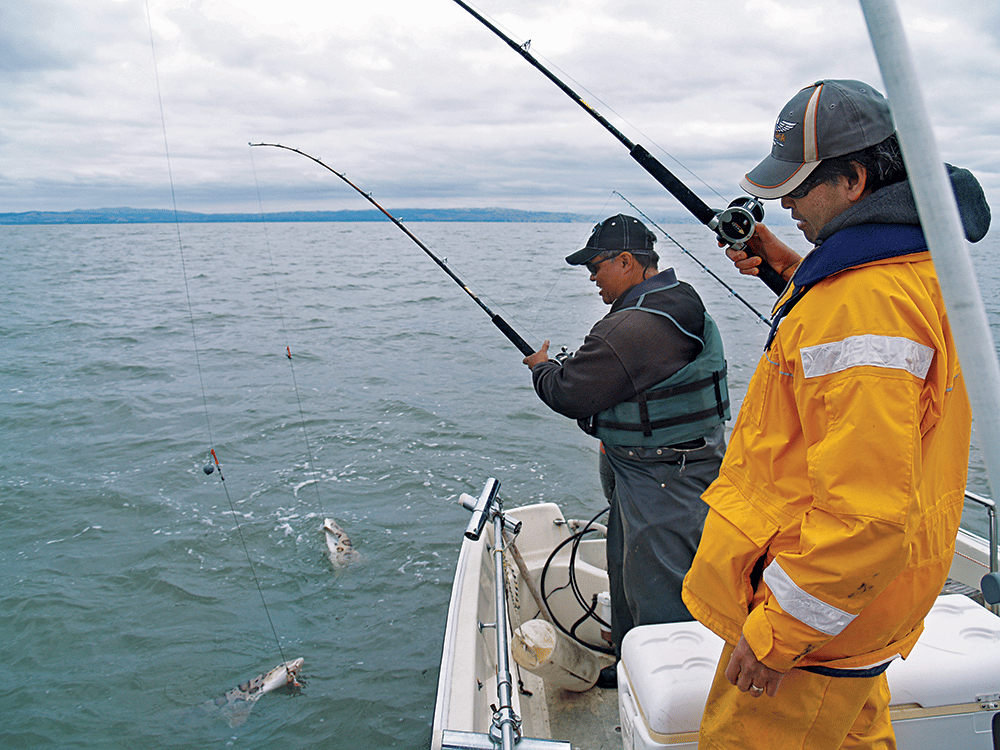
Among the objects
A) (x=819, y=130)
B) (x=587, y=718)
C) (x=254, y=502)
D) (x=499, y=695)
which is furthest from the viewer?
(x=254, y=502)

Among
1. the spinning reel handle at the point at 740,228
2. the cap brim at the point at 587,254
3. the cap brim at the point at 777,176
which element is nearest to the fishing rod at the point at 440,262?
the cap brim at the point at 587,254

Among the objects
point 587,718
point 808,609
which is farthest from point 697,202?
point 587,718

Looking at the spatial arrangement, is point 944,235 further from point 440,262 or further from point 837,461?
point 440,262

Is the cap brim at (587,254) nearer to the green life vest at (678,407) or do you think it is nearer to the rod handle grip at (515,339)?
the green life vest at (678,407)

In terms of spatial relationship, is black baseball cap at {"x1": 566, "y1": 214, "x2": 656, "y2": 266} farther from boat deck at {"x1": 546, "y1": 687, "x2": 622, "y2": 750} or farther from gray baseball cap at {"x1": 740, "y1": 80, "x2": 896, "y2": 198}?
boat deck at {"x1": 546, "y1": 687, "x2": 622, "y2": 750}

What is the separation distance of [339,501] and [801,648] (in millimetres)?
7079

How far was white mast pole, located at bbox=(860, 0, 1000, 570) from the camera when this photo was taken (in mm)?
724

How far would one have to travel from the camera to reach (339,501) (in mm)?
7832

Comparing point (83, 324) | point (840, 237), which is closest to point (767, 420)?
point (840, 237)

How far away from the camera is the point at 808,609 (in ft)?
3.98

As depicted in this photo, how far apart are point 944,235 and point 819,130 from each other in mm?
674

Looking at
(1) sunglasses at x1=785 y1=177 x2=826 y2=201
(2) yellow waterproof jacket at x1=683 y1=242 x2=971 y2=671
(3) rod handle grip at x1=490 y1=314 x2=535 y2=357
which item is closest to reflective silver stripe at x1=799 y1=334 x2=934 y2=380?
(2) yellow waterproof jacket at x1=683 y1=242 x2=971 y2=671

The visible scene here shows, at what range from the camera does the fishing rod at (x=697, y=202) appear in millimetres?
2094

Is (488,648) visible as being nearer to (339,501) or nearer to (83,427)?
(339,501)
